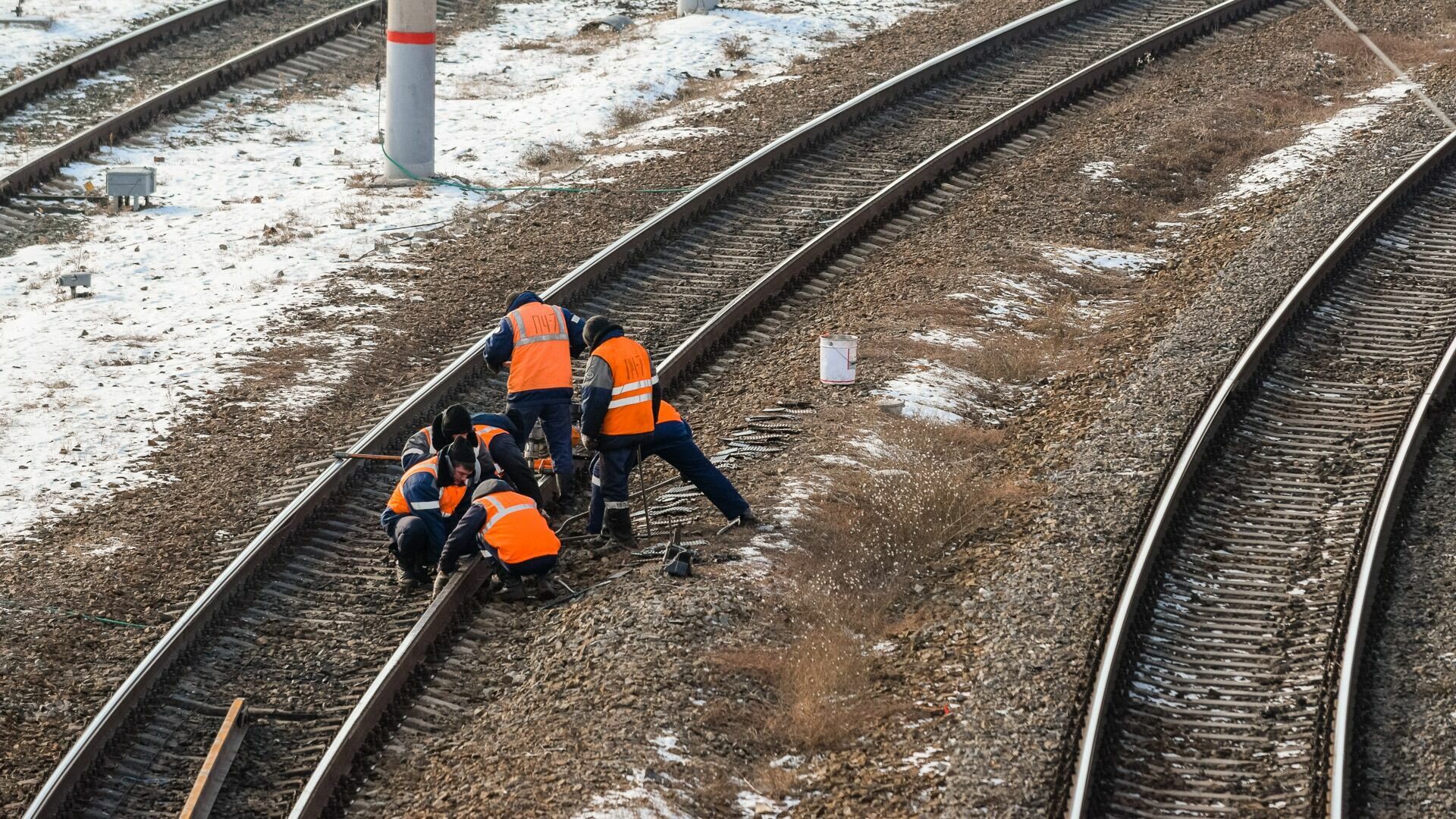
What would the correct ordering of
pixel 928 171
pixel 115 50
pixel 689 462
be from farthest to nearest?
pixel 115 50
pixel 928 171
pixel 689 462

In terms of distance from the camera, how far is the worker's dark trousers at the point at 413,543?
31.8 feet

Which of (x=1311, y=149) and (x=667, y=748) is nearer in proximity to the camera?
(x=667, y=748)

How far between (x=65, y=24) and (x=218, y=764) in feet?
57.2

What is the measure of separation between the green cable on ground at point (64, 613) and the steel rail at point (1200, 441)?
5648 mm

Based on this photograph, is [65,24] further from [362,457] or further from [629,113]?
[362,457]

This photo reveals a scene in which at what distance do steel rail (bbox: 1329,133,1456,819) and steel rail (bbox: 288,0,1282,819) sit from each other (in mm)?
5099

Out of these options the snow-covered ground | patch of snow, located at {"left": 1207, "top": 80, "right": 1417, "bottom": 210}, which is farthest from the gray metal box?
patch of snow, located at {"left": 1207, "top": 80, "right": 1417, "bottom": 210}

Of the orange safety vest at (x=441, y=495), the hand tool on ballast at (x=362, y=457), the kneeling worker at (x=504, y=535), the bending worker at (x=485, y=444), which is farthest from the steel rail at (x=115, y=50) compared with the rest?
the kneeling worker at (x=504, y=535)

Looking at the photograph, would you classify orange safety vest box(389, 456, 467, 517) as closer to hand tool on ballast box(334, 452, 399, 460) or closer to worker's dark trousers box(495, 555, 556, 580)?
worker's dark trousers box(495, 555, 556, 580)

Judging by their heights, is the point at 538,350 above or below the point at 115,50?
below

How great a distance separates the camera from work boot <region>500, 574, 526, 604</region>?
Answer: 9.78 m

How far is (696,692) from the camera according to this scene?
8.45 metres

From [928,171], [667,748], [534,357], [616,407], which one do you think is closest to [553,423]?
[534,357]

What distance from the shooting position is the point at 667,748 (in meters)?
7.96
